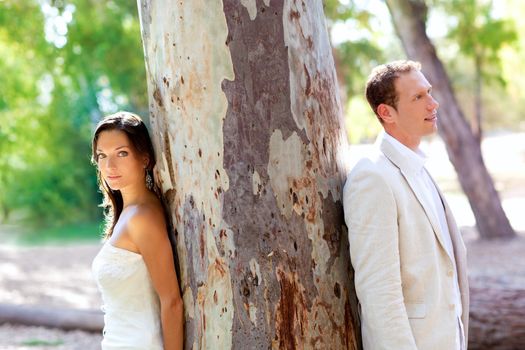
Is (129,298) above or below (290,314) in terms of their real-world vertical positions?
above

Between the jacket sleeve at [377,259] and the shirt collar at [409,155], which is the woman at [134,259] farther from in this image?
the shirt collar at [409,155]

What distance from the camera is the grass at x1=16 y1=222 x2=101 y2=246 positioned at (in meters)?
23.9

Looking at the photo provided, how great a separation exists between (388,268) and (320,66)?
2.58ft

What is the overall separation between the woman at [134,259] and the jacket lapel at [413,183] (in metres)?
0.87

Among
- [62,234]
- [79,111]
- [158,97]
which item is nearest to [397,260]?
[158,97]

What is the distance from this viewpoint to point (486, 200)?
1311cm

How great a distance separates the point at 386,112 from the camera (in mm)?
2857

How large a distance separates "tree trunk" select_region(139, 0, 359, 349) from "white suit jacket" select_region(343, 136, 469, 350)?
0.14m

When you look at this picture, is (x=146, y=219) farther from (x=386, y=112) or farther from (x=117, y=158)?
(x=386, y=112)

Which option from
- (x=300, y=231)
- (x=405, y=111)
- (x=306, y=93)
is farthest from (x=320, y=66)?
(x=300, y=231)

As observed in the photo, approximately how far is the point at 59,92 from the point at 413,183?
20207 millimetres

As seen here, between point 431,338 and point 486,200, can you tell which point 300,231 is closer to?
point 431,338

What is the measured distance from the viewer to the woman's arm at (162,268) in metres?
2.79

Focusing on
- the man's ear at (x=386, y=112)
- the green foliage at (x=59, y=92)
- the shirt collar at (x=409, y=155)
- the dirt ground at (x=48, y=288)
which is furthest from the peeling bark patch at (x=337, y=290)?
the green foliage at (x=59, y=92)
